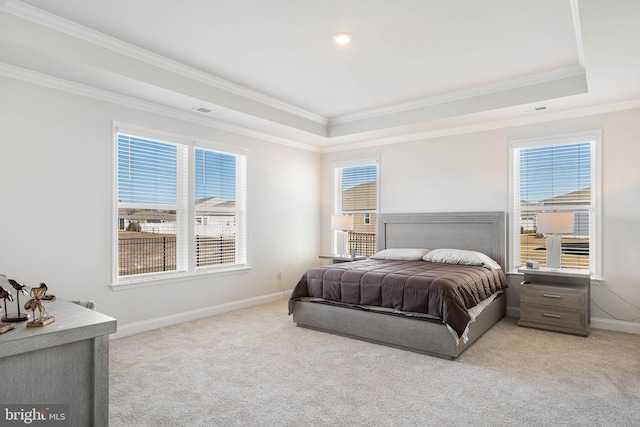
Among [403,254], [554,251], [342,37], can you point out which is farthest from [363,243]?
[342,37]

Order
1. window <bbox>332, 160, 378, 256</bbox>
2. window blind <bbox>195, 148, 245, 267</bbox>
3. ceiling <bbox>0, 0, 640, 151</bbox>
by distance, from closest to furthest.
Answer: ceiling <bbox>0, 0, 640, 151</bbox>
window blind <bbox>195, 148, 245, 267</bbox>
window <bbox>332, 160, 378, 256</bbox>

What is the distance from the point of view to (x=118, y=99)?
3.99 meters

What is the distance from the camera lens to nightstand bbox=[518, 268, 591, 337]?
4008 millimetres

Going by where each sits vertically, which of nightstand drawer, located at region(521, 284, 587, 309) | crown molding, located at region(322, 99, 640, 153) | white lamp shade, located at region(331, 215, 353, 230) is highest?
crown molding, located at region(322, 99, 640, 153)

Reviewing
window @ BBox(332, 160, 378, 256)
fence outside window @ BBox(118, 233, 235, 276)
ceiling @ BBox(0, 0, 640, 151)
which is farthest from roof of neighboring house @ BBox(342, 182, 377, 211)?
fence outside window @ BBox(118, 233, 235, 276)

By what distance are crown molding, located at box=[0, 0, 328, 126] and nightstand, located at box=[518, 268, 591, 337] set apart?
11.9 feet

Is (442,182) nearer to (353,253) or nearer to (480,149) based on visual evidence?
(480,149)

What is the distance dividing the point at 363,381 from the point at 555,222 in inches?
111

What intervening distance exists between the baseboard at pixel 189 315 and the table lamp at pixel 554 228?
3570 millimetres

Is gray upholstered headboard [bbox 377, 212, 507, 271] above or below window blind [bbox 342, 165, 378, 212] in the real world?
below

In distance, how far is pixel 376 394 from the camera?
8.92ft

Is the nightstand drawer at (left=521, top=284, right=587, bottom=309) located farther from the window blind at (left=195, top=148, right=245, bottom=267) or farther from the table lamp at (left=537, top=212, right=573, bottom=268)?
the window blind at (left=195, top=148, right=245, bottom=267)

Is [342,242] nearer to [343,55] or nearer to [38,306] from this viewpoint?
[343,55]

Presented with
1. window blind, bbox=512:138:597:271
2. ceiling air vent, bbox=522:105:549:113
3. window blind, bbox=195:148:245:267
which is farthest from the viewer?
window blind, bbox=195:148:245:267
